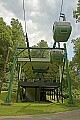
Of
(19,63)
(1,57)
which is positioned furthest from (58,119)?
(1,57)

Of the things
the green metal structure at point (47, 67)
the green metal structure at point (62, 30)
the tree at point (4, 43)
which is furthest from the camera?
the tree at point (4, 43)

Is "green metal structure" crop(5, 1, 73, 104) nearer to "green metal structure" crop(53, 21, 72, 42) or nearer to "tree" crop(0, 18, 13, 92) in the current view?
"green metal structure" crop(53, 21, 72, 42)

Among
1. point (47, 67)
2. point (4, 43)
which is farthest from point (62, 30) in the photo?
point (4, 43)

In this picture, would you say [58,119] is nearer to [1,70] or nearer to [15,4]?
[15,4]

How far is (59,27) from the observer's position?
41.0ft

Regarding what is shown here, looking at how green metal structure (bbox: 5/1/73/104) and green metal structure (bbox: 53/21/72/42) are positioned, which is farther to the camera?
green metal structure (bbox: 5/1/73/104)

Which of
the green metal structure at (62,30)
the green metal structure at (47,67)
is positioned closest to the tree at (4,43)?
the green metal structure at (47,67)

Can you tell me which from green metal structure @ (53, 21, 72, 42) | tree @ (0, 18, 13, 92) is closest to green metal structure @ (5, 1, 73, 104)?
green metal structure @ (53, 21, 72, 42)

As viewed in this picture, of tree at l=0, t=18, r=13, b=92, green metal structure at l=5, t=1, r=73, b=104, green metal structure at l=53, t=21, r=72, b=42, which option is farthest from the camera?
tree at l=0, t=18, r=13, b=92

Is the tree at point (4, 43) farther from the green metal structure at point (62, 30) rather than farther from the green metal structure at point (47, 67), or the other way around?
the green metal structure at point (62, 30)

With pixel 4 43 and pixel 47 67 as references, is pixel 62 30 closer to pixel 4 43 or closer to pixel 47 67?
pixel 47 67

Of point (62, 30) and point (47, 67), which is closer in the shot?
point (62, 30)

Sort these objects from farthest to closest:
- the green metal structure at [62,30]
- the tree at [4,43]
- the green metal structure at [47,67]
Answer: the tree at [4,43], the green metal structure at [47,67], the green metal structure at [62,30]

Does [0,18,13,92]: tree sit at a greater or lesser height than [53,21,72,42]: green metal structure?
greater
